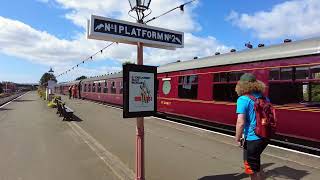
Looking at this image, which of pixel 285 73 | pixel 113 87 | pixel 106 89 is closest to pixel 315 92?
pixel 285 73

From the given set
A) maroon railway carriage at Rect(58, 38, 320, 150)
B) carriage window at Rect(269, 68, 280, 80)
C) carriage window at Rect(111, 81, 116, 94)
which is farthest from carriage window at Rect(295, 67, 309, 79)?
carriage window at Rect(111, 81, 116, 94)

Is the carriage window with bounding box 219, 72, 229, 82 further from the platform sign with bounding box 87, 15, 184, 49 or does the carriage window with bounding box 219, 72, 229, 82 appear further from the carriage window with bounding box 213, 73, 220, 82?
the platform sign with bounding box 87, 15, 184, 49

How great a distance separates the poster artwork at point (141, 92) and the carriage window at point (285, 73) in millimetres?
5217

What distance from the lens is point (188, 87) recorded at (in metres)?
17.0

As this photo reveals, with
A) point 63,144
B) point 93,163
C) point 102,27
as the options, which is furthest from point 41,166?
point 102,27

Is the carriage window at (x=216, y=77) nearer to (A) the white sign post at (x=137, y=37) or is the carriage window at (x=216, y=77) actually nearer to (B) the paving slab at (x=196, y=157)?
(B) the paving slab at (x=196, y=157)

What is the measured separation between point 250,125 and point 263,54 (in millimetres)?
6978

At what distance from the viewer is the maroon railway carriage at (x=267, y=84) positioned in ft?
33.1

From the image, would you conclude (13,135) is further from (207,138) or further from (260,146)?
(260,146)

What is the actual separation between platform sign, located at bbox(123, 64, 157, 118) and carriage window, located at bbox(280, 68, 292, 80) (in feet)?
17.0

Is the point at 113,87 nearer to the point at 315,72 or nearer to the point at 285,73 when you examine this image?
the point at 285,73

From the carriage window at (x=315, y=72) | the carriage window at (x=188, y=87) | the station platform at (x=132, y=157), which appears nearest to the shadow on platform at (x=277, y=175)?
the station platform at (x=132, y=157)

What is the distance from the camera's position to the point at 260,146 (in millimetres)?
5492

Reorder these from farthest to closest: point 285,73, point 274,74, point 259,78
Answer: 1. point 259,78
2. point 274,74
3. point 285,73
